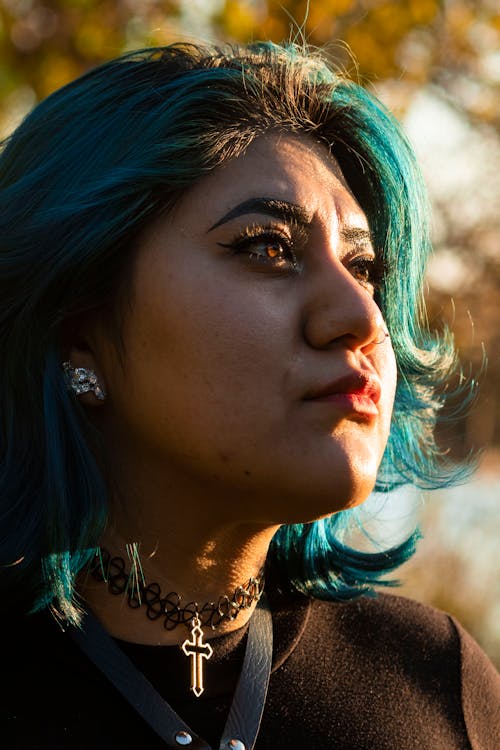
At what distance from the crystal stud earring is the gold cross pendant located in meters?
0.58

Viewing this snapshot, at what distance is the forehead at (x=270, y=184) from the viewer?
2.59 metres

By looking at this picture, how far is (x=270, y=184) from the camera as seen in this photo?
8.52ft

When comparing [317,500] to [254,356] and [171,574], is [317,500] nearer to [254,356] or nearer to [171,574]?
[254,356]

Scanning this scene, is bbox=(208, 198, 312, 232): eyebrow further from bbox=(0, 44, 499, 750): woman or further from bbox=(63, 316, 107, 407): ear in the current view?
bbox=(63, 316, 107, 407): ear

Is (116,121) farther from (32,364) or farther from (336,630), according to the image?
(336,630)

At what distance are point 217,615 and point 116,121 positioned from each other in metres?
1.19

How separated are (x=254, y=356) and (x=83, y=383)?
0.47 metres

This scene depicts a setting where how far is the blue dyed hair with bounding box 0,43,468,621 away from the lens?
2.59m

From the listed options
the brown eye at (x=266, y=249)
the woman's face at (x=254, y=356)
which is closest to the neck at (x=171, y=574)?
the woman's face at (x=254, y=356)

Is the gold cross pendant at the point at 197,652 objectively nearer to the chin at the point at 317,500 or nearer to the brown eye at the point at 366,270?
the chin at the point at 317,500

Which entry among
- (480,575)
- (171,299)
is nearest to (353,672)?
(171,299)

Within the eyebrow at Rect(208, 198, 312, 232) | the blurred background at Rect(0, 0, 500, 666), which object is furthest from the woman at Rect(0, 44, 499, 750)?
the blurred background at Rect(0, 0, 500, 666)

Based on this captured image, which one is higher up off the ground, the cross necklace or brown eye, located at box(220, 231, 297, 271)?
brown eye, located at box(220, 231, 297, 271)

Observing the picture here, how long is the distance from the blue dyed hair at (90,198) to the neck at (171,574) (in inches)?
3.7
